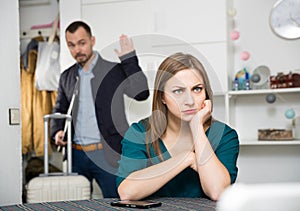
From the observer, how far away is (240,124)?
3.75 metres

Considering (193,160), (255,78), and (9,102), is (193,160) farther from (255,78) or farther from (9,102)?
(255,78)

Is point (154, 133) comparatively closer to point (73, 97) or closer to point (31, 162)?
point (73, 97)

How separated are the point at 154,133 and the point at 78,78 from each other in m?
1.74

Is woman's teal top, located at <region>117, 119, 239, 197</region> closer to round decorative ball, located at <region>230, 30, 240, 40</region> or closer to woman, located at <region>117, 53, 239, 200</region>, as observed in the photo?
woman, located at <region>117, 53, 239, 200</region>

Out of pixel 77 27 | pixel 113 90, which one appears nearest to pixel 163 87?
pixel 113 90

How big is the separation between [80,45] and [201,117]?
6.17ft

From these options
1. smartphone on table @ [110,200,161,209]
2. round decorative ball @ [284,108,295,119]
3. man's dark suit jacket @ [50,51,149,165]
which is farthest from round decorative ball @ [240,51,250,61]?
smartphone on table @ [110,200,161,209]

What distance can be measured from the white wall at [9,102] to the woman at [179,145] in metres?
1.04

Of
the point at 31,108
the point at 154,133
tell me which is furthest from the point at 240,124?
the point at 154,133

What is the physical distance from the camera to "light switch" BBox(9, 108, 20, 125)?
2.46 metres

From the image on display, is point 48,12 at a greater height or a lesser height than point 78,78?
greater

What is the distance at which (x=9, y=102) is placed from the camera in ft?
8.06

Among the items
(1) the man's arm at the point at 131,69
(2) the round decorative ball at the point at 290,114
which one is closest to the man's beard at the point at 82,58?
(1) the man's arm at the point at 131,69

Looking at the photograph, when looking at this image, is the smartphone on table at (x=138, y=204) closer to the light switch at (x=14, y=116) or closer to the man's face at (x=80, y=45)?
the light switch at (x=14, y=116)
